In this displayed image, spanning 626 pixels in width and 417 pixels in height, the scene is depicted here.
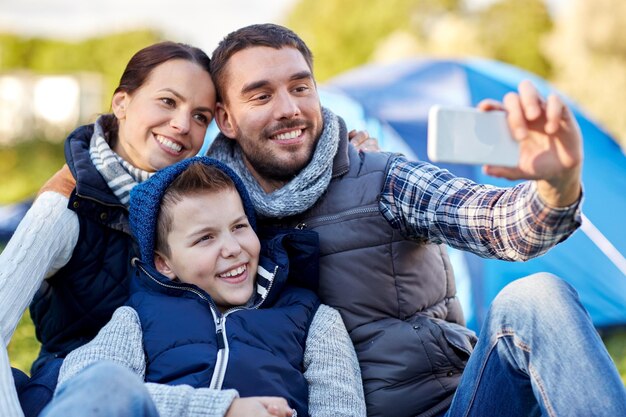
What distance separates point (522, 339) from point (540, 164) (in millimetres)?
405

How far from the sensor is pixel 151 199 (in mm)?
2215

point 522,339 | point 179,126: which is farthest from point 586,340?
point 179,126

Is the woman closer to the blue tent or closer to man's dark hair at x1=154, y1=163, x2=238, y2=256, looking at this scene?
man's dark hair at x1=154, y1=163, x2=238, y2=256

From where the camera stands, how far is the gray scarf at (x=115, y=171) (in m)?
2.39

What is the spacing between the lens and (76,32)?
30188 mm

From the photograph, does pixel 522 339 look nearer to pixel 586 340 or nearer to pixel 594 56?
pixel 586 340

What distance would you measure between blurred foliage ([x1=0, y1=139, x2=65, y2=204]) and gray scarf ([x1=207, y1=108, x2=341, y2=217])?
10.8 m

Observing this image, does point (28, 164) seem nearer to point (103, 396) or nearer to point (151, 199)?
point (151, 199)

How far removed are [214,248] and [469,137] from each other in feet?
2.85

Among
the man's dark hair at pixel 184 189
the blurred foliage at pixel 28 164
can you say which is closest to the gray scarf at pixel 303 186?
the man's dark hair at pixel 184 189

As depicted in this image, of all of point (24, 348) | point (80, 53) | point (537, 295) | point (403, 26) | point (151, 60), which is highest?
point (151, 60)

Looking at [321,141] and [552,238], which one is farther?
[321,141]

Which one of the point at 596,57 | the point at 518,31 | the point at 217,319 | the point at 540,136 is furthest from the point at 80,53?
the point at 540,136

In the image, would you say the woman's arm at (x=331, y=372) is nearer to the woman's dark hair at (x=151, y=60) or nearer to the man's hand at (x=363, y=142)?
the man's hand at (x=363, y=142)
